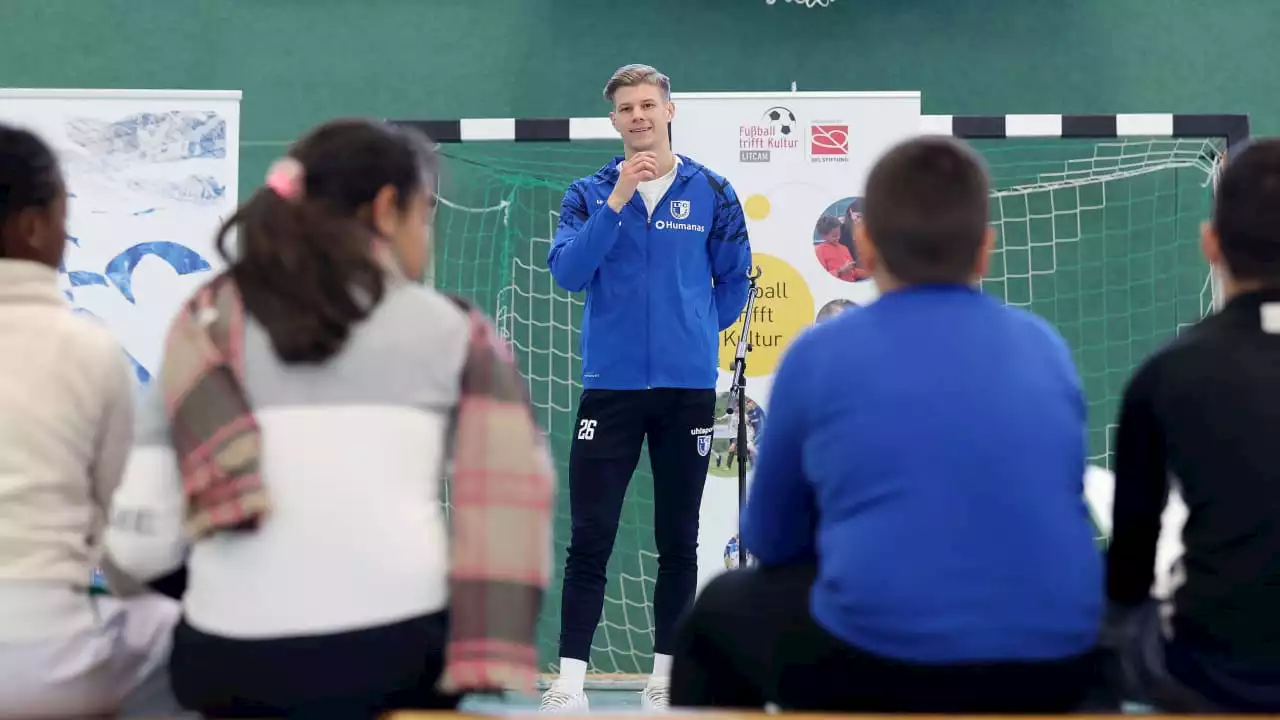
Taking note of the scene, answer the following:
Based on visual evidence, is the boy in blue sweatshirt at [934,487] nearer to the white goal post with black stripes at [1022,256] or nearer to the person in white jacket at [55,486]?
the person in white jacket at [55,486]

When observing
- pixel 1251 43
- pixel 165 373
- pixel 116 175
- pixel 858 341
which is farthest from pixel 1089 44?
pixel 165 373

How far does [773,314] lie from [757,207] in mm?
344

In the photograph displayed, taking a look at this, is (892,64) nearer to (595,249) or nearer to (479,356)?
(595,249)

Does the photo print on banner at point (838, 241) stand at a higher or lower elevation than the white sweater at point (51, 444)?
higher

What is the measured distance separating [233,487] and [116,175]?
312cm

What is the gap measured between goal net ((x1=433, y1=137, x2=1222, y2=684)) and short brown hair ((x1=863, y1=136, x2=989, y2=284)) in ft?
10.5

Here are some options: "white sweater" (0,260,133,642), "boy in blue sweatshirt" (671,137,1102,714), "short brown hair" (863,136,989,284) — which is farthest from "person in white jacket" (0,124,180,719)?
"short brown hair" (863,136,989,284)

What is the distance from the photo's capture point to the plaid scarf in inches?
53.7

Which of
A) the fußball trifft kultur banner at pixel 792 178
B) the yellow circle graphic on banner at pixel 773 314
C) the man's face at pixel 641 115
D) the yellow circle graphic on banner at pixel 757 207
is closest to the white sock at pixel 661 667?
the fußball trifft kultur banner at pixel 792 178

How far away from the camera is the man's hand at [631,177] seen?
304 centimetres

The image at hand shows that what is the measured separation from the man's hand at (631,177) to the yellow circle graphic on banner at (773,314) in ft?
3.36

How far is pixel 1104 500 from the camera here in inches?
66.1

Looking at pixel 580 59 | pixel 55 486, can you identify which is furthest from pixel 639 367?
pixel 580 59

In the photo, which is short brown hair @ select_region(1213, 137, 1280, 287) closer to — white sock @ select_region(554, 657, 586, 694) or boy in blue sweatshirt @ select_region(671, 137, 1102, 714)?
boy in blue sweatshirt @ select_region(671, 137, 1102, 714)
